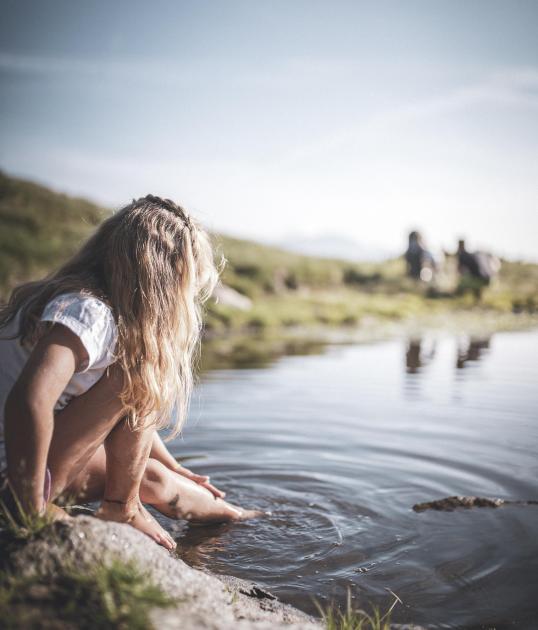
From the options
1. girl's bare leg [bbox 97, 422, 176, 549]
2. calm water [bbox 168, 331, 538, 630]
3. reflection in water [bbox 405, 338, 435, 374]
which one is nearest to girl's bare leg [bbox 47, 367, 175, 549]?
girl's bare leg [bbox 97, 422, 176, 549]

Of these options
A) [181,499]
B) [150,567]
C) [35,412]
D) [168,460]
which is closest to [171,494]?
[181,499]

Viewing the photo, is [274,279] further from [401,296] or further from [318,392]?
[318,392]

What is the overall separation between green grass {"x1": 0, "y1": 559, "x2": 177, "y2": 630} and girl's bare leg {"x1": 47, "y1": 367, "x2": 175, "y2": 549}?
2.19 feet

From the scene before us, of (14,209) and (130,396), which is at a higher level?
(14,209)

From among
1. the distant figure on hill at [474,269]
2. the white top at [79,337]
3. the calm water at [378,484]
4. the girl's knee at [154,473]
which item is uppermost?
the distant figure on hill at [474,269]

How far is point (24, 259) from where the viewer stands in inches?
664

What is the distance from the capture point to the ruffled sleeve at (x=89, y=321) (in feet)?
7.58

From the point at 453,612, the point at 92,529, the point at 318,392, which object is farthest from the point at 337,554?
the point at 318,392

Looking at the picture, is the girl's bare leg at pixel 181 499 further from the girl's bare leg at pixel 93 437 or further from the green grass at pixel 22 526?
the green grass at pixel 22 526

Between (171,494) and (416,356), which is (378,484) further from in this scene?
(416,356)

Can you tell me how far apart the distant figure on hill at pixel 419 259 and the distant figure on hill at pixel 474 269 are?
1233mm

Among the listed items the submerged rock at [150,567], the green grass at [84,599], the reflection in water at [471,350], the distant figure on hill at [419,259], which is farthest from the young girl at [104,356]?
the distant figure on hill at [419,259]

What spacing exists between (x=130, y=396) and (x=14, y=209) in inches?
843

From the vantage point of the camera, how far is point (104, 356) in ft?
8.22
